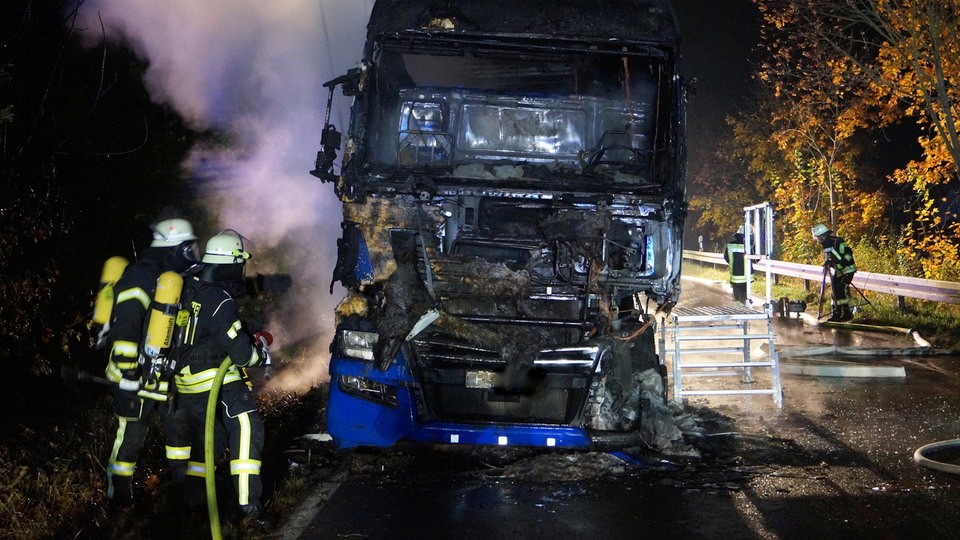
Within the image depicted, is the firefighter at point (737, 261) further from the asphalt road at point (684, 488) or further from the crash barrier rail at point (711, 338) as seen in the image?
the asphalt road at point (684, 488)

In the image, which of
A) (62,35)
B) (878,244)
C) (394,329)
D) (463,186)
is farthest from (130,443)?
(878,244)

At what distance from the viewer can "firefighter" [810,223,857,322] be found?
38.1 feet

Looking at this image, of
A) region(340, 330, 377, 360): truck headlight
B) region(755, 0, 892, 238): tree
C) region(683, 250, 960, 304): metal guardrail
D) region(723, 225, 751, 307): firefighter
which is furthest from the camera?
region(755, 0, 892, 238): tree

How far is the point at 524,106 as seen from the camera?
21.4 ft

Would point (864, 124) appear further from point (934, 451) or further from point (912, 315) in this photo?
point (934, 451)

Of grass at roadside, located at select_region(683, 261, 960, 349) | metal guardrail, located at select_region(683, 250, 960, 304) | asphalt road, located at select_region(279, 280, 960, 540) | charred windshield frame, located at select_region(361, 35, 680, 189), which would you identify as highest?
charred windshield frame, located at select_region(361, 35, 680, 189)

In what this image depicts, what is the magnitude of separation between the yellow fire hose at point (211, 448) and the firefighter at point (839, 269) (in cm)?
1008

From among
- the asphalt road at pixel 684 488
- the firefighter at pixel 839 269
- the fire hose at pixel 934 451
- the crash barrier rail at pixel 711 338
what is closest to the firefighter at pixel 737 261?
the firefighter at pixel 839 269

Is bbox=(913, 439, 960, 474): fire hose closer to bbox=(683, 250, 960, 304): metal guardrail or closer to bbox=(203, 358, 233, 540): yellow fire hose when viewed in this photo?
bbox=(683, 250, 960, 304): metal guardrail

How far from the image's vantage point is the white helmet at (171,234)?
14.3 feet

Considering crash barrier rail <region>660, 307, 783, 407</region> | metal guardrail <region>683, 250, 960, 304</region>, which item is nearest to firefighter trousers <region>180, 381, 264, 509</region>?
crash barrier rail <region>660, 307, 783, 407</region>

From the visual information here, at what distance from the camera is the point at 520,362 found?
506cm

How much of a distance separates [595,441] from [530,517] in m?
1.07

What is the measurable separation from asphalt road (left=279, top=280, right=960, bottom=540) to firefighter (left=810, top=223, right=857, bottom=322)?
5.26 metres
